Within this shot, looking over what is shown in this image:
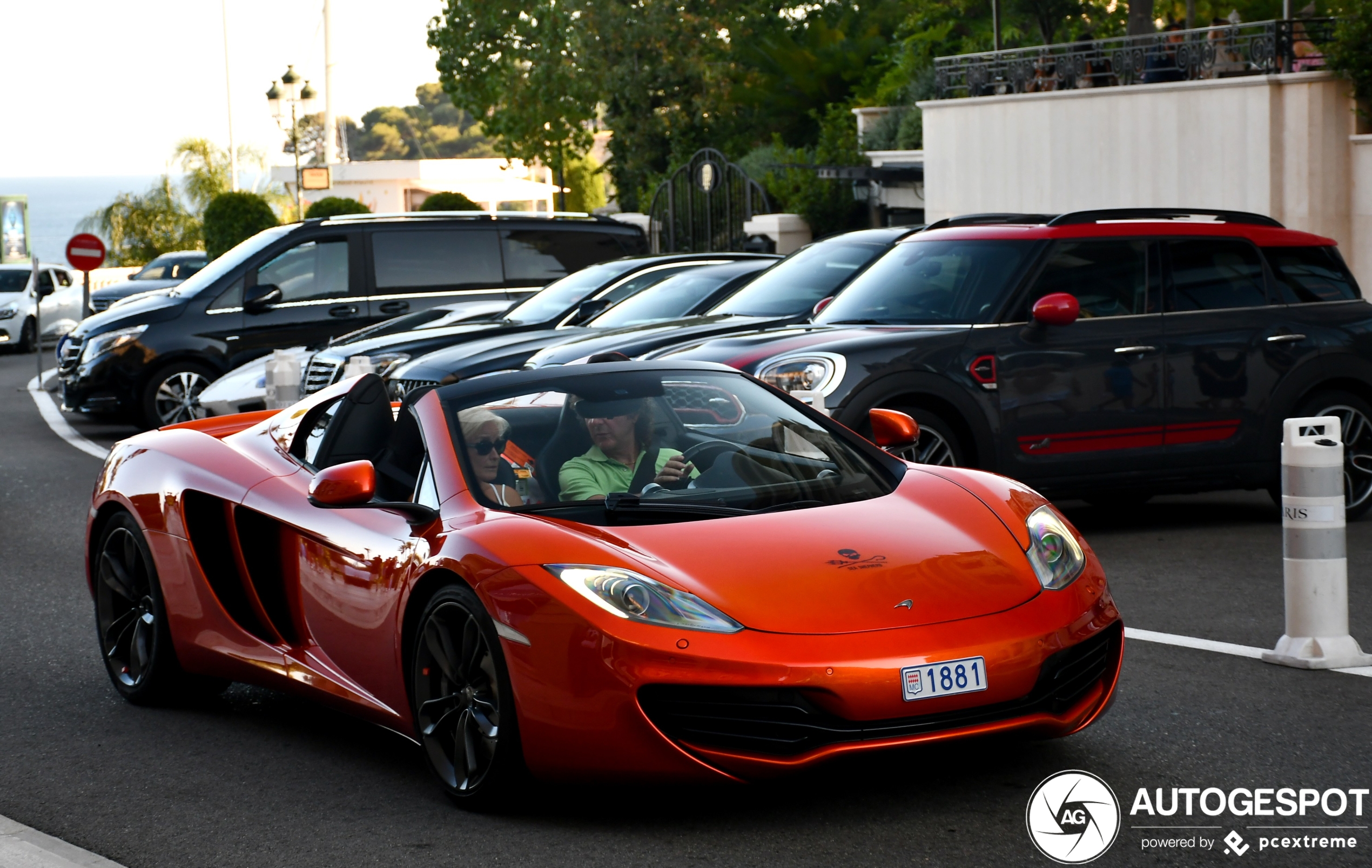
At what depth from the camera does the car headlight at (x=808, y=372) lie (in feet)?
30.2

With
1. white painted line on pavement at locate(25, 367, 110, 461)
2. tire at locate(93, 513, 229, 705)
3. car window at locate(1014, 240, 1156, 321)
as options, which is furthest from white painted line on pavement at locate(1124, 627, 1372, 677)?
white painted line on pavement at locate(25, 367, 110, 461)

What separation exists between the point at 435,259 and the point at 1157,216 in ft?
32.5

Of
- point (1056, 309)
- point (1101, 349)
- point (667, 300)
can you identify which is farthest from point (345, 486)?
point (667, 300)

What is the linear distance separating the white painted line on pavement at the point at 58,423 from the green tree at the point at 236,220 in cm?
1420

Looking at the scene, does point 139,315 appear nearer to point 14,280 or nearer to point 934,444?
point 934,444

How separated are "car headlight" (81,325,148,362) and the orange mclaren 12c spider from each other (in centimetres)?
1113

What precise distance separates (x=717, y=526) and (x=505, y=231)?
559 inches

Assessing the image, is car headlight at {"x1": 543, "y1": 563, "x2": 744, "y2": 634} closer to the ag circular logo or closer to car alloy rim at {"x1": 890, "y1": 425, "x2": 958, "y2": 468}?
the ag circular logo

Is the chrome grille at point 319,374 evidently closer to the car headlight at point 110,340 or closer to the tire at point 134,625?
the car headlight at point 110,340

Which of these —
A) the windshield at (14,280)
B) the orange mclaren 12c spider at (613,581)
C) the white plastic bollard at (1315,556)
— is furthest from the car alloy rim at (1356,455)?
the windshield at (14,280)

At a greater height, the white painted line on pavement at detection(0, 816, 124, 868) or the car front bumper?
the car front bumper

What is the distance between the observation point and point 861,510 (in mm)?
5199

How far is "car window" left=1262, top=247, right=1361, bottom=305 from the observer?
33.2 feet

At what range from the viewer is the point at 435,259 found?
1838cm
